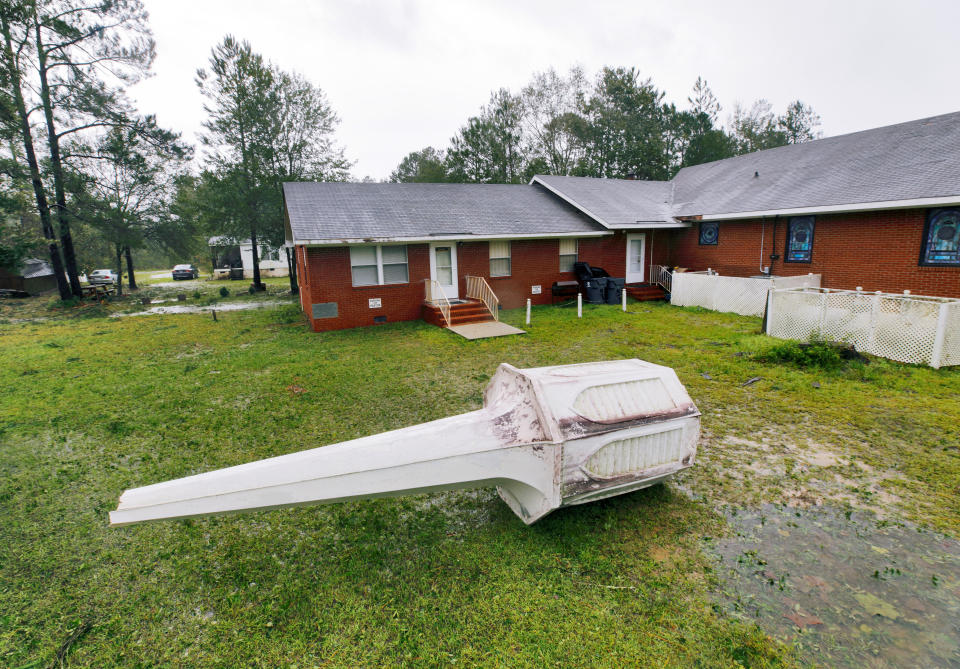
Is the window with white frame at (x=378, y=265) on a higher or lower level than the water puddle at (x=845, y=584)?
higher

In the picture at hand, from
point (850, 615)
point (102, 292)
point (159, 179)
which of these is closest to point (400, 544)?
point (850, 615)

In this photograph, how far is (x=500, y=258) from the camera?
1523 cm

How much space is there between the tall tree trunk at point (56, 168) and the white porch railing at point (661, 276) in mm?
25282

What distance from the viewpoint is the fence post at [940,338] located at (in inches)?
288

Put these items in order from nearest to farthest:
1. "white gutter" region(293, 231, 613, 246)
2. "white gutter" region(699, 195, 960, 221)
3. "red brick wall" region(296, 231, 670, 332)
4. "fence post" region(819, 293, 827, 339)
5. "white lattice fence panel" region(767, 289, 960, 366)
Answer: "white lattice fence panel" region(767, 289, 960, 366) < "fence post" region(819, 293, 827, 339) < "white gutter" region(699, 195, 960, 221) < "white gutter" region(293, 231, 613, 246) < "red brick wall" region(296, 231, 670, 332)

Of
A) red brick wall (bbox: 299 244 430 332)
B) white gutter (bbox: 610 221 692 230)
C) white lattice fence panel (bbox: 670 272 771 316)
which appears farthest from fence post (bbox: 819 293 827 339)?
red brick wall (bbox: 299 244 430 332)

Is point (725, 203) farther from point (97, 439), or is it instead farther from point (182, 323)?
point (182, 323)

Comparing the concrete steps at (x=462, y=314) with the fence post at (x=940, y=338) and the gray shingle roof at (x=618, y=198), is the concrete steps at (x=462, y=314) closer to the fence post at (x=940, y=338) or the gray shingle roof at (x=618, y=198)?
the gray shingle roof at (x=618, y=198)

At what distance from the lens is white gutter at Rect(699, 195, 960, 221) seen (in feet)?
33.0

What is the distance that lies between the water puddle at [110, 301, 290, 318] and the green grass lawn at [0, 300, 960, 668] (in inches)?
418

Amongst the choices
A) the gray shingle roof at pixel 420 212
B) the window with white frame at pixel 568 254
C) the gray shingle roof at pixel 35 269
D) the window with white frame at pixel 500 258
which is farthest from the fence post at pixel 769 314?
the gray shingle roof at pixel 35 269

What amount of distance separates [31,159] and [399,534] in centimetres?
2601

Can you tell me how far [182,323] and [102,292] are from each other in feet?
37.8

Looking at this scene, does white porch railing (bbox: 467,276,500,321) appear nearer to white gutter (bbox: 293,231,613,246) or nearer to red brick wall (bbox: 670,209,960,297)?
white gutter (bbox: 293,231,613,246)
